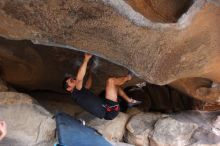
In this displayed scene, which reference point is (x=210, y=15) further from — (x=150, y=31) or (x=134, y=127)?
(x=134, y=127)

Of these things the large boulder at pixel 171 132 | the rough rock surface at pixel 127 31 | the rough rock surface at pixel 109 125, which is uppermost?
the rough rock surface at pixel 127 31

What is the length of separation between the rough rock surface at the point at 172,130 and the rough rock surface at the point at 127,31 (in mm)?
1052

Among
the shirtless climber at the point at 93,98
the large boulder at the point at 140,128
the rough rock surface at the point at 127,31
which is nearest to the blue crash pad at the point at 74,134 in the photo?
the shirtless climber at the point at 93,98

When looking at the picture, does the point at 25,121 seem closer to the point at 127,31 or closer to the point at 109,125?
the point at 109,125

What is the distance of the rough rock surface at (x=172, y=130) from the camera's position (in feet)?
12.2

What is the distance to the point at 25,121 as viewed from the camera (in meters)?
3.29

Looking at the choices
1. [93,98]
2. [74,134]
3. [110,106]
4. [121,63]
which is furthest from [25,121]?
[121,63]

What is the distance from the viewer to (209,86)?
351 centimetres

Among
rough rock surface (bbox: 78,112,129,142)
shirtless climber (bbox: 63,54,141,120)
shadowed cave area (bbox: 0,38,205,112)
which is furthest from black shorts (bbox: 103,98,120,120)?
rough rock surface (bbox: 78,112,129,142)

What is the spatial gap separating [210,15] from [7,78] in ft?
7.11

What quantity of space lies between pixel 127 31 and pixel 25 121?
131 centimetres

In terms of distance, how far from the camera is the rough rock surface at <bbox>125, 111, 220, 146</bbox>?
371 centimetres

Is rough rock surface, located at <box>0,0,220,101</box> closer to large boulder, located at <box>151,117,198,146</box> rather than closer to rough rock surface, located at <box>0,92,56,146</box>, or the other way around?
rough rock surface, located at <box>0,92,56,146</box>

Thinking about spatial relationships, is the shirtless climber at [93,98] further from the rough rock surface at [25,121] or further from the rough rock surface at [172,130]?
the rough rock surface at [172,130]
